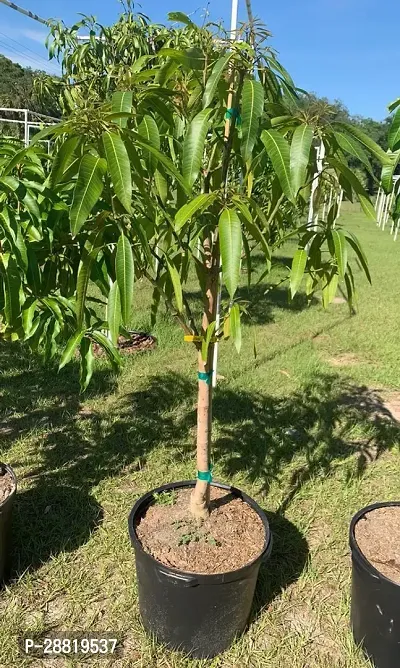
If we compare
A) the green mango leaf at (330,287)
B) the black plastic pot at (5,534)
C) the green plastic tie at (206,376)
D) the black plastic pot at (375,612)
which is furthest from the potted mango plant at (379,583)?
the black plastic pot at (5,534)

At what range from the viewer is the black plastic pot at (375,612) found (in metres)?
1.89

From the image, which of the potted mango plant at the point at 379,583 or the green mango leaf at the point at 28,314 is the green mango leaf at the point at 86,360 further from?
the potted mango plant at the point at 379,583

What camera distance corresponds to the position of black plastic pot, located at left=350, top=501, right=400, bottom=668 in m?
1.89

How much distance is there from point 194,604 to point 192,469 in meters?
1.25

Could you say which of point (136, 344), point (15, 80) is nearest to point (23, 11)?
point (136, 344)

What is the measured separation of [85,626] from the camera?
2121mm

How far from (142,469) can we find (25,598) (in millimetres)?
1064

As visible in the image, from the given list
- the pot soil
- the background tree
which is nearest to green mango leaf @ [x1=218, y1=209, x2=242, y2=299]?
the background tree

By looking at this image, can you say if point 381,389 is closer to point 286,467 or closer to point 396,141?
point 286,467

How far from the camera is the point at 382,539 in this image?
2.21 metres

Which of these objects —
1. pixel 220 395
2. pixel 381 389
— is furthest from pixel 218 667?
pixel 381 389

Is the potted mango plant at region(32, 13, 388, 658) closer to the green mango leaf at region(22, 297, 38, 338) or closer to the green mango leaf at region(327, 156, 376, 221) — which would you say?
the green mango leaf at region(327, 156, 376, 221)

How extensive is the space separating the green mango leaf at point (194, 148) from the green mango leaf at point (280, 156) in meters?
0.15

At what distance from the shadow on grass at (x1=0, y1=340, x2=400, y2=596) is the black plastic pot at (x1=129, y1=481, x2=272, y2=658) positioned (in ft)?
1.20
